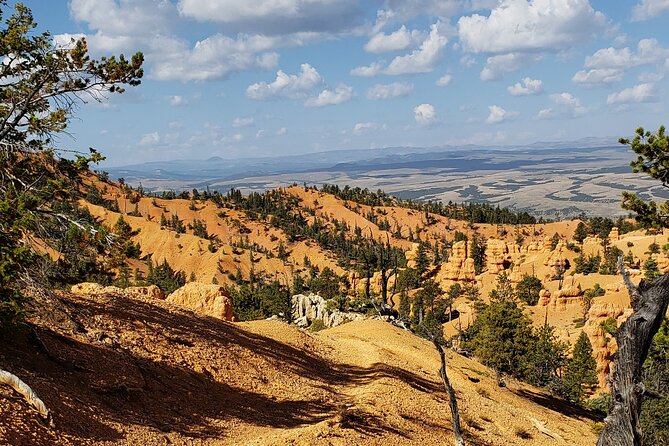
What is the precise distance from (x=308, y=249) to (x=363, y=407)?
114759 mm

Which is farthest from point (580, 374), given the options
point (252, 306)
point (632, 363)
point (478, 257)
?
point (478, 257)

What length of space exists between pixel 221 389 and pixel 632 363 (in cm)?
1341

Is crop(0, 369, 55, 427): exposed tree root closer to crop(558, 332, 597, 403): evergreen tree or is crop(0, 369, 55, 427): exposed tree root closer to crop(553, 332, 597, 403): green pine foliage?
crop(553, 332, 597, 403): green pine foliage

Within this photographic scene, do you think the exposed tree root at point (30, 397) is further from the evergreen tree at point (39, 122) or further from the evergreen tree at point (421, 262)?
the evergreen tree at point (421, 262)

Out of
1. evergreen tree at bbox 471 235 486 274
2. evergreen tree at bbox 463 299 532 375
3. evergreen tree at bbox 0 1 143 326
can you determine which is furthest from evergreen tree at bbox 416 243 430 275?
evergreen tree at bbox 0 1 143 326

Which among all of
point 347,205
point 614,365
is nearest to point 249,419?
point 614,365

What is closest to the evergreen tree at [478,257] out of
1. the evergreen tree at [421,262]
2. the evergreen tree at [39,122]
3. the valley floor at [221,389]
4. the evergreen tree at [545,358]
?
the evergreen tree at [421,262]

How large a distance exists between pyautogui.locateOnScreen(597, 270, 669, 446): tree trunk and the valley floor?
24.6 ft

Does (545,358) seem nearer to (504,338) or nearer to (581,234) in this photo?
(504,338)

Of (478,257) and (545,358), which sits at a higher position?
(545,358)

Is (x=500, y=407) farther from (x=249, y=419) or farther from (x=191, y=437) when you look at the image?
(x=191, y=437)

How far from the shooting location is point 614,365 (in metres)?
8.91

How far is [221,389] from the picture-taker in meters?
17.7

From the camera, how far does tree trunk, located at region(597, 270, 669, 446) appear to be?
8.27m
